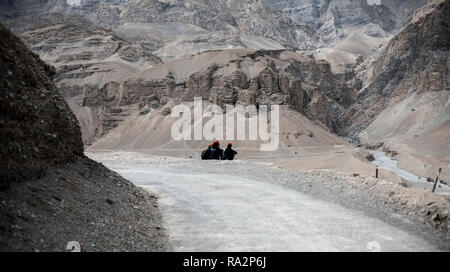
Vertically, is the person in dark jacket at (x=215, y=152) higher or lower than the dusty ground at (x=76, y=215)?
lower

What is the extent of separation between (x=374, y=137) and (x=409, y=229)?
251ft

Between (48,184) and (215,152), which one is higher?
(48,184)

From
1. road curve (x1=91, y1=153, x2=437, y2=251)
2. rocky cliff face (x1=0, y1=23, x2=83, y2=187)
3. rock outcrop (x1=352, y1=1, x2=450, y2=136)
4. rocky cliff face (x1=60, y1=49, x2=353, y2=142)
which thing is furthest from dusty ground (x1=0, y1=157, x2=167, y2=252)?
rock outcrop (x1=352, y1=1, x2=450, y2=136)

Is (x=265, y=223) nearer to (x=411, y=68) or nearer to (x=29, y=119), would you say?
(x=29, y=119)

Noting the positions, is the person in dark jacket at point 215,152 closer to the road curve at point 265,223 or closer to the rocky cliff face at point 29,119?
the road curve at point 265,223

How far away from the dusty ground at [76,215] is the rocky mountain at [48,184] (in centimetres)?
1

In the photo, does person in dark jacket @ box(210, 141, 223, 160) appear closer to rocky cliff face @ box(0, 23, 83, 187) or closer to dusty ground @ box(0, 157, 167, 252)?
dusty ground @ box(0, 157, 167, 252)

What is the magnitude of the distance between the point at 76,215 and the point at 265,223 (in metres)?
3.90

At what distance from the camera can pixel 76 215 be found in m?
6.68

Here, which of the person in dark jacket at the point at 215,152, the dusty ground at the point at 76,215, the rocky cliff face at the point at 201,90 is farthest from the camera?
the rocky cliff face at the point at 201,90

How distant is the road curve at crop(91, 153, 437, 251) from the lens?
7043 mm

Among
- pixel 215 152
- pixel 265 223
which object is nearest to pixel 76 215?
pixel 265 223

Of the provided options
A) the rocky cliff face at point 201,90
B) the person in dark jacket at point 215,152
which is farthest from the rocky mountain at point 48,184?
the rocky cliff face at point 201,90

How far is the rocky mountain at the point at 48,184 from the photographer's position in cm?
559
